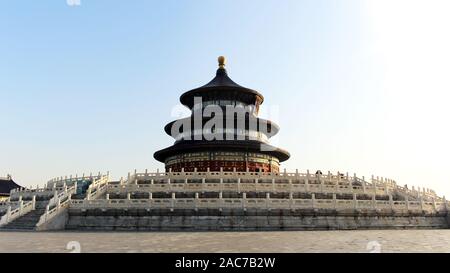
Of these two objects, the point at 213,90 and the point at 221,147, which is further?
the point at 213,90

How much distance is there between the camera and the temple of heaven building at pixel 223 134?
4341 cm

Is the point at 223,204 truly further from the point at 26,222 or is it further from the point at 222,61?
the point at 222,61

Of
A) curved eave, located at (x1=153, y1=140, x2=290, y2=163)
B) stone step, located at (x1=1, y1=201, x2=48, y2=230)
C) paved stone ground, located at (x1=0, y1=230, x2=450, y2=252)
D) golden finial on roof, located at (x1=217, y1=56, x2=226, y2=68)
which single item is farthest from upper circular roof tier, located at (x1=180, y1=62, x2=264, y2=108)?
paved stone ground, located at (x1=0, y1=230, x2=450, y2=252)

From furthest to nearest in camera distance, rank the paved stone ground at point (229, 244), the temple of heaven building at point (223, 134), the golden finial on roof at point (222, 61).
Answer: the golden finial on roof at point (222, 61), the temple of heaven building at point (223, 134), the paved stone ground at point (229, 244)

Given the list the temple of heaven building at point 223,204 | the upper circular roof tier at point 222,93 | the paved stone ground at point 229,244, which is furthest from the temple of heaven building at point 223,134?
the paved stone ground at point 229,244

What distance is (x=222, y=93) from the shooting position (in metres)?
48.4

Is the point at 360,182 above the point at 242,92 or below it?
below

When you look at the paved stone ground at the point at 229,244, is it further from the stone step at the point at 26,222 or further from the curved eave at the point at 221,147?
the curved eave at the point at 221,147

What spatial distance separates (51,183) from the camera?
3644 centimetres

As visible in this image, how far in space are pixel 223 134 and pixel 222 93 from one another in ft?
21.2

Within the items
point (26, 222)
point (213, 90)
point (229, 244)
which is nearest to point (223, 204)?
point (229, 244)

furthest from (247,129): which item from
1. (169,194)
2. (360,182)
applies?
(169,194)
